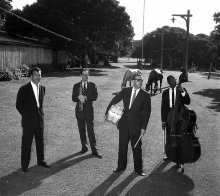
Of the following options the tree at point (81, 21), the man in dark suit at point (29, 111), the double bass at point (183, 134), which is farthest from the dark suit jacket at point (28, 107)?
the tree at point (81, 21)

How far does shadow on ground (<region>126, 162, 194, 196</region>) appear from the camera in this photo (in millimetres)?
5766

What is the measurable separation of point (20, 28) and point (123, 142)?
1530 inches

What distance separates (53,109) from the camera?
14.1 meters

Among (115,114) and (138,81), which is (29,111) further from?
(138,81)

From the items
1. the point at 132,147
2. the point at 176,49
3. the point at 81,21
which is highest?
the point at 81,21

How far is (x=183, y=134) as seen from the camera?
635cm

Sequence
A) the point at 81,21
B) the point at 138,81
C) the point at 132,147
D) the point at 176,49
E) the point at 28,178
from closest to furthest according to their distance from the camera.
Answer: the point at 28,178 → the point at 138,81 → the point at 132,147 → the point at 81,21 → the point at 176,49

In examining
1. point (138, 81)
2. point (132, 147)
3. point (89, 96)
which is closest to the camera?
point (138, 81)

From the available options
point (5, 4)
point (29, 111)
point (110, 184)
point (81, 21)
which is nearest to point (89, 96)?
point (29, 111)

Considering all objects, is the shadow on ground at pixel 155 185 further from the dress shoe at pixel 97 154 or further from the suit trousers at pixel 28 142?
the suit trousers at pixel 28 142

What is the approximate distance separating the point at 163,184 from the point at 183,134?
1.06 meters

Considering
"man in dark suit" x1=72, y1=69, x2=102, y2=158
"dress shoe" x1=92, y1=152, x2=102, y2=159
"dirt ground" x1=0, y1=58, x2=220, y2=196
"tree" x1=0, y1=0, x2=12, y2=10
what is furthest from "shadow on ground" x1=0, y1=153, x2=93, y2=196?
"tree" x1=0, y1=0, x2=12, y2=10

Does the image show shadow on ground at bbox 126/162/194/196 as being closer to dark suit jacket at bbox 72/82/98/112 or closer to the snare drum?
the snare drum

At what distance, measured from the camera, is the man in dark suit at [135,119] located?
Result: 21.3 feet
